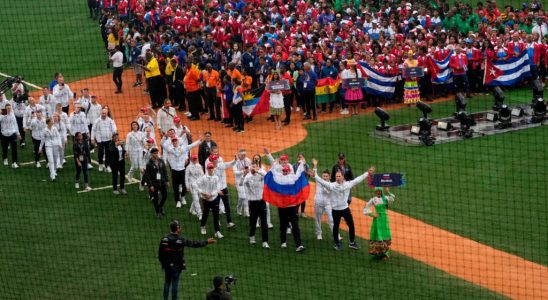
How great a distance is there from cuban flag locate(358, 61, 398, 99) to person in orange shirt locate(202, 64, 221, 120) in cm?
372

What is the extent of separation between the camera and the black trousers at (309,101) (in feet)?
85.3

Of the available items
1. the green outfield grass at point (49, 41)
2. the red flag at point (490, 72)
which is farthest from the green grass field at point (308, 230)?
the green outfield grass at point (49, 41)

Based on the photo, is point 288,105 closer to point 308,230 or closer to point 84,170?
point 84,170

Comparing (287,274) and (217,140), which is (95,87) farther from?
(287,274)

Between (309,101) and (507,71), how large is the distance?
564 centimetres

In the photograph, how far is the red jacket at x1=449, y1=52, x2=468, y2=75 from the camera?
27078 mm

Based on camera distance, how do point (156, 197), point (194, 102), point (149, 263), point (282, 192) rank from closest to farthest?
point (149, 263) → point (282, 192) → point (156, 197) → point (194, 102)

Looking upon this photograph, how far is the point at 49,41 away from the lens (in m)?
38.7

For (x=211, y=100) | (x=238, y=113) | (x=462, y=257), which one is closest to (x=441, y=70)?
(x=238, y=113)

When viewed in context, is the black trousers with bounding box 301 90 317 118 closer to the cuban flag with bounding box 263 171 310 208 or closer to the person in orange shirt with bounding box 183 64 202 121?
the person in orange shirt with bounding box 183 64 202 121

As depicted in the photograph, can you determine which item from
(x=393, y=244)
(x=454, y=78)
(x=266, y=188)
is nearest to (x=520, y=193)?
(x=393, y=244)

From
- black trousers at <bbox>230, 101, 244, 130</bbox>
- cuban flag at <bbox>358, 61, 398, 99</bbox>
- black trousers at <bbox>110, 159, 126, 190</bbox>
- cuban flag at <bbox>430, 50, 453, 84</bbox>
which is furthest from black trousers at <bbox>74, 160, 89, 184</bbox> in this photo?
cuban flag at <bbox>430, 50, 453, 84</bbox>

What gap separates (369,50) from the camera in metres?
27.8

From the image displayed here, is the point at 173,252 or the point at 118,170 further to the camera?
the point at 118,170
